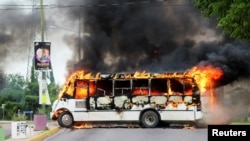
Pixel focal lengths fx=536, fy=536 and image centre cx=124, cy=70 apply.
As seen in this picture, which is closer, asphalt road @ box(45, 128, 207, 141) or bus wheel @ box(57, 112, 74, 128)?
asphalt road @ box(45, 128, 207, 141)

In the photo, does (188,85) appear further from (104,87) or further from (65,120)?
(65,120)

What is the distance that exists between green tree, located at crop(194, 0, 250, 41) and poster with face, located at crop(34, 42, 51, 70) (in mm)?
6560

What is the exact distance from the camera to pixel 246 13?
620 inches

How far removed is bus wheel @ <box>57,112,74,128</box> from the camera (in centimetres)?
2286

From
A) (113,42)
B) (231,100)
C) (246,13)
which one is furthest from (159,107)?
(113,42)

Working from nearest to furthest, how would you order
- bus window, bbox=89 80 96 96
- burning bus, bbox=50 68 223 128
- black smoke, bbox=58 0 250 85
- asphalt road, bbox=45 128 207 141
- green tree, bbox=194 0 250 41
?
green tree, bbox=194 0 250 41 < asphalt road, bbox=45 128 207 141 < burning bus, bbox=50 68 223 128 < bus window, bbox=89 80 96 96 < black smoke, bbox=58 0 250 85

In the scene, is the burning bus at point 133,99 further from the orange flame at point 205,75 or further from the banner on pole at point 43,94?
the banner on pole at point 43,94

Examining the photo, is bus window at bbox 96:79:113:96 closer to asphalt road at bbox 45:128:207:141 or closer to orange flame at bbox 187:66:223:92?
asphalt road at bbox 45:128:207:141

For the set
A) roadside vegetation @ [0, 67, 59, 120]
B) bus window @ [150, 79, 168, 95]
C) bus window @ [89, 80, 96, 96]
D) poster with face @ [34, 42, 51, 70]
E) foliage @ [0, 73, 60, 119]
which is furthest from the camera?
foliage @ [0, 73, 60, 119]

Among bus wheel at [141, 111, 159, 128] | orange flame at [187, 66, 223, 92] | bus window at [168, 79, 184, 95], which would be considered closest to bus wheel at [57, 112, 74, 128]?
bus wheel at [141, 111, 159, 128]

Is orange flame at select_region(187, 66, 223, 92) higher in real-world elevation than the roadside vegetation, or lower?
higher

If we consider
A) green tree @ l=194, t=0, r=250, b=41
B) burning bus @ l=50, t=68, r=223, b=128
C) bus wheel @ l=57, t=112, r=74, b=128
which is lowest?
bus wheel @ l=57, t=112, r=74, b=128

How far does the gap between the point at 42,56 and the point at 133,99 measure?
4347 mm

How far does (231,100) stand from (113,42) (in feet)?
31.3
